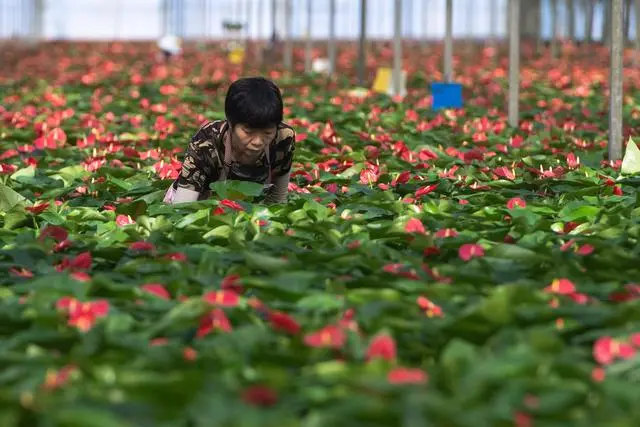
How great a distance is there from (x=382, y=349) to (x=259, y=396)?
1.37 ft

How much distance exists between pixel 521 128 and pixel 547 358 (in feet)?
25.7

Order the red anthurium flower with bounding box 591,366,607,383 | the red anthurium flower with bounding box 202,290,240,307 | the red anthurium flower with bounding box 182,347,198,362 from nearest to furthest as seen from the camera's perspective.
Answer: the red anthurium flower with bounding box 591,366,607,383 → the red anthurium flower with bounding box 182,347,198,362 → the red anthurium flower with bounding box 202,290,240,307

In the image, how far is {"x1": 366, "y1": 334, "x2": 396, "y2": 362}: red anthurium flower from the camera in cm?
328

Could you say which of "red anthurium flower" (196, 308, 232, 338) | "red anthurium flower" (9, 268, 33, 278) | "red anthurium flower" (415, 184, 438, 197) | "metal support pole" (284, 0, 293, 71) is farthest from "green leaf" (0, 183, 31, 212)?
"metal support pole" (284, 0, 293, 71)

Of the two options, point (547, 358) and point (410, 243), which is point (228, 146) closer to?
point (410, 243)

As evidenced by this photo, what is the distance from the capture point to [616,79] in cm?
850

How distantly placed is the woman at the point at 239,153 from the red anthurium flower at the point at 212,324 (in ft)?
7.04

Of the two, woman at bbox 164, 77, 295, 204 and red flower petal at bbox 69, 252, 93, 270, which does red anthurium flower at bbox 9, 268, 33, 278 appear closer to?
red flower petal at bbox 69, 252, 93, 270

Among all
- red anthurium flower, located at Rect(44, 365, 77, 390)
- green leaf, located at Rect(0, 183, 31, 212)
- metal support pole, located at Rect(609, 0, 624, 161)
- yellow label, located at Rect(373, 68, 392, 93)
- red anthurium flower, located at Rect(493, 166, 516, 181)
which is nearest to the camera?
red anthurium flower, located at Rect(44, 365, 77, 390)

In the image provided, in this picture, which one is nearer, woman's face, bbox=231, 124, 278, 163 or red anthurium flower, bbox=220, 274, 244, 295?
red anthurium flower, bbox=220, 274, 244, 295

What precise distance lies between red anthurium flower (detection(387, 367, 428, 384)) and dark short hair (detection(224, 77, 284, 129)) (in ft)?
8.73

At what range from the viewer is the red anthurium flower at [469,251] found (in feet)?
15.0

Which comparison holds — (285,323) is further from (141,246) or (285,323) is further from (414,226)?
(414,226)

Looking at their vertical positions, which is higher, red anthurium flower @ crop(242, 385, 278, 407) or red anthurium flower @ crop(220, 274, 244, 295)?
red anthurium flower @ crop(220, 274, 244, 295)
